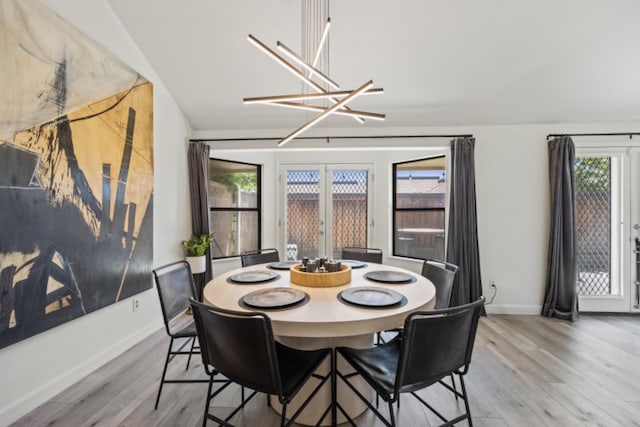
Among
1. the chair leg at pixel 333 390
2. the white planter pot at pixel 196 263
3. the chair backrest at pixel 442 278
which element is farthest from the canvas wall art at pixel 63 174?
the chair backrest at pixel 442 278

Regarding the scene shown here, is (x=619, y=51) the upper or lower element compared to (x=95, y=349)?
upper

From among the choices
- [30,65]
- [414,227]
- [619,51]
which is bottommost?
[414,227]

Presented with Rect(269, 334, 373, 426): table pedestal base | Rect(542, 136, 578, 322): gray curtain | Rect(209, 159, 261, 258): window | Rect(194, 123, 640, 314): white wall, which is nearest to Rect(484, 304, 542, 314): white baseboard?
Rect(194, 123, 640, 314): white wall

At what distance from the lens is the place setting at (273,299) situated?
1362 mm

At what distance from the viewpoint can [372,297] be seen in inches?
59.2

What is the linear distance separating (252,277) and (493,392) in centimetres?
184

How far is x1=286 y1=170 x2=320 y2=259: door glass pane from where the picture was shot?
4520 mm

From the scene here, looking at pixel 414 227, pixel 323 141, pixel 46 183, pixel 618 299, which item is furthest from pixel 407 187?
pixel 46 183

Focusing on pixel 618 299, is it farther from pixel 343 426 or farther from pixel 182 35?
Answer: pixel 182 35

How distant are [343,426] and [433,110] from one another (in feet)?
10.4

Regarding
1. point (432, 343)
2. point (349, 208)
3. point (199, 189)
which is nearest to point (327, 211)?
point (349, 208)

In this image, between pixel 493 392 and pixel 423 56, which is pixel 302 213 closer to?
pixel 423 56

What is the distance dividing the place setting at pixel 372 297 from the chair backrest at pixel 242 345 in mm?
488

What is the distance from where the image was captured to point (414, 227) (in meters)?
4.06
